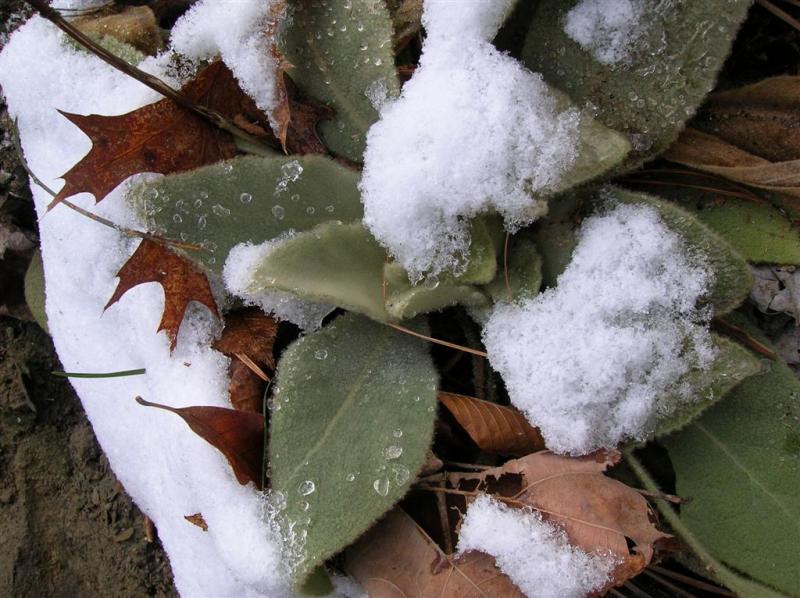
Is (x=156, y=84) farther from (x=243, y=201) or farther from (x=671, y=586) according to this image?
(x=671, y=586)

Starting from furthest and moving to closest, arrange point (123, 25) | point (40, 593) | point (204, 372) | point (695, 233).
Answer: point (40, 593) → point (123, 25) → point (204, 372) → point (695, 233)

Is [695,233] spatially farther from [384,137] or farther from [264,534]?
[264,534]

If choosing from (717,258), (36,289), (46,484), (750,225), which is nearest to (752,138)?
(750,225)

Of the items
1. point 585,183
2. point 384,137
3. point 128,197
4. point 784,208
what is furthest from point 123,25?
point 784,208

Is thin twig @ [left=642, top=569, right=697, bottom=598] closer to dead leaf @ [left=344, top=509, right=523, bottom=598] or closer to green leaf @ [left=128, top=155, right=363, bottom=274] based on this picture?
dead leaf @ [left=344, top=509, right=523, bottom=598]

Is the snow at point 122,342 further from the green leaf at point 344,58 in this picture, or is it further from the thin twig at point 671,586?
the thin twig at point 671,586

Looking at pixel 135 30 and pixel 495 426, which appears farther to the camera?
pixel 135 30
